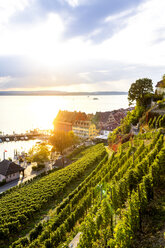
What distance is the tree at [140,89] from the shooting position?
4849cm

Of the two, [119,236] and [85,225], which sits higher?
[119,236]

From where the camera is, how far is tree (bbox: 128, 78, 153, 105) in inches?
1909

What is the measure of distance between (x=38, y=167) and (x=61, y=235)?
115ft

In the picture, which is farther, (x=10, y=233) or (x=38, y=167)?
(x=38, y=167)

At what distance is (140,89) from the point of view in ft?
163

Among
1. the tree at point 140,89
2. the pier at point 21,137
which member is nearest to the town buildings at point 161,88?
the tree at point 140,89

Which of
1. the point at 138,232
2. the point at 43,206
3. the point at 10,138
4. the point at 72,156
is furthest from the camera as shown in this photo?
the point at 10,138

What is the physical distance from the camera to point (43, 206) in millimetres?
24703

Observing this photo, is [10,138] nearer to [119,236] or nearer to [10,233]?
[10,233]

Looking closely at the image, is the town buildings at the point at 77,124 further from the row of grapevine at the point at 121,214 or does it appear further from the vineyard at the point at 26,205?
the row of grapevine at the point at 121,214

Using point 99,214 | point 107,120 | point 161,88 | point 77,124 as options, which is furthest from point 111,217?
point 107,120

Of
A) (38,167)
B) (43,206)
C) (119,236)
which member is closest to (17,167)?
(38,167)

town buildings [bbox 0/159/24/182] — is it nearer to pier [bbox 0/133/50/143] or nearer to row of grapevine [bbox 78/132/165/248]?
row of grapevine [bbox 78/132/165/248]

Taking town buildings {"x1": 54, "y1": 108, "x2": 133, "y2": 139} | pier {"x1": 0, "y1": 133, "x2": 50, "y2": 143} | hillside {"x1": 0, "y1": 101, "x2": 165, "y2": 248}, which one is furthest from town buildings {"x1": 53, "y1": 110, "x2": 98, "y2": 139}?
Answer: hillside {"x1": 0, "y1": 101, "x2": 165, "y2": 248}
